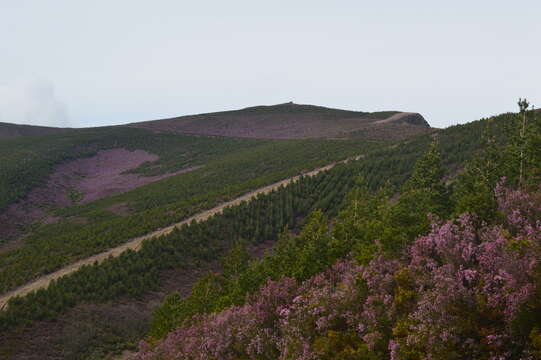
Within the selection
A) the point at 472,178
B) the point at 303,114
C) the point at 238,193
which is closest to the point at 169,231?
the point at 238,193

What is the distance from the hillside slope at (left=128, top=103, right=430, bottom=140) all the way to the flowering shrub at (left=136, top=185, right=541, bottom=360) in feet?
236

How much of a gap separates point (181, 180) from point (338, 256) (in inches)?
1676

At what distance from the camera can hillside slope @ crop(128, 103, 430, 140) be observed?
300 ft

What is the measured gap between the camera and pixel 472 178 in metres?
18.9

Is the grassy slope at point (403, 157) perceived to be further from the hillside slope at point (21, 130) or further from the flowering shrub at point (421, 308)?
the hillside slope at point (21, 130)

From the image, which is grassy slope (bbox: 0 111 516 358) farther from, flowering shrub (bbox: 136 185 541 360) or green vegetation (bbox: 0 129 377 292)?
flowering shrub (bbox: 136 185 541 360)

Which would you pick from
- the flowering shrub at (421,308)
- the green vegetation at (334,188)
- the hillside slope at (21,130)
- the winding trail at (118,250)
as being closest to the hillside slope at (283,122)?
the hillside slope at (21,130)

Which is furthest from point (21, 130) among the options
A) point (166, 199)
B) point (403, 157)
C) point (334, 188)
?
point (403, 157)

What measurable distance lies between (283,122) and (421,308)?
9841 cm

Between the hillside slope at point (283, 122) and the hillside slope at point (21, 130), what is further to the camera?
the hillside slope at point (21, 130)

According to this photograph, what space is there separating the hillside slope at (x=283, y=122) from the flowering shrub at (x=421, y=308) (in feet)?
236

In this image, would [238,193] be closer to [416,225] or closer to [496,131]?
[496,131]

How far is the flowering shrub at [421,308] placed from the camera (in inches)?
303

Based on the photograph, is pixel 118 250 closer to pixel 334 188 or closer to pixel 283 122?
pixel 334 188
